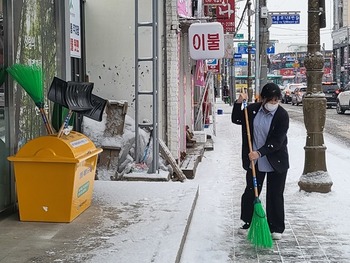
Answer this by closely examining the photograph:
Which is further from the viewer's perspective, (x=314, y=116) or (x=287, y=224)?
(x=314, y=116)

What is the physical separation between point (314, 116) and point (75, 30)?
4.16 m

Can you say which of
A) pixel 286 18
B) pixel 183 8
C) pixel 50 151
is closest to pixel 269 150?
pixel 50 151

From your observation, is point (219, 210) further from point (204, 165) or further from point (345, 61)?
point (345, 61)

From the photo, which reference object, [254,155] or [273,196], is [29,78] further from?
[273,196]

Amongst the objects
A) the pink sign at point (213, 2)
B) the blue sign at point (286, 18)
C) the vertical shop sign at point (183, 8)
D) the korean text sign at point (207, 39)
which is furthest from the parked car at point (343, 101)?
the korean text sign at point (207, 39)

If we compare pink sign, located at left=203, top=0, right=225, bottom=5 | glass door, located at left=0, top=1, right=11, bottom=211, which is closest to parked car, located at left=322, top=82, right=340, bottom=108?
pink sign, located at left=203, top=0, right=225, bottom=5

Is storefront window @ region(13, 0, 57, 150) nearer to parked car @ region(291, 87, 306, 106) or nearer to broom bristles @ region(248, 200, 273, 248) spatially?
broom bristles @ region(248, 200, 273, 248)

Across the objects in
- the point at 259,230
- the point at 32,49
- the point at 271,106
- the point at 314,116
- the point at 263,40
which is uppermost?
the point at 263,40

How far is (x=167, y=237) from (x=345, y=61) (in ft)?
169

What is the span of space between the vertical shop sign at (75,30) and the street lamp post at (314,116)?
149 inches

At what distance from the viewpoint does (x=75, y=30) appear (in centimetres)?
929

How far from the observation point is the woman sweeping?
584cm

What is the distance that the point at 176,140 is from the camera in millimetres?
10406

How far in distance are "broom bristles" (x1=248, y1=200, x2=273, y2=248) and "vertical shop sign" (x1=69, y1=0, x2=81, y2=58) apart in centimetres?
477
